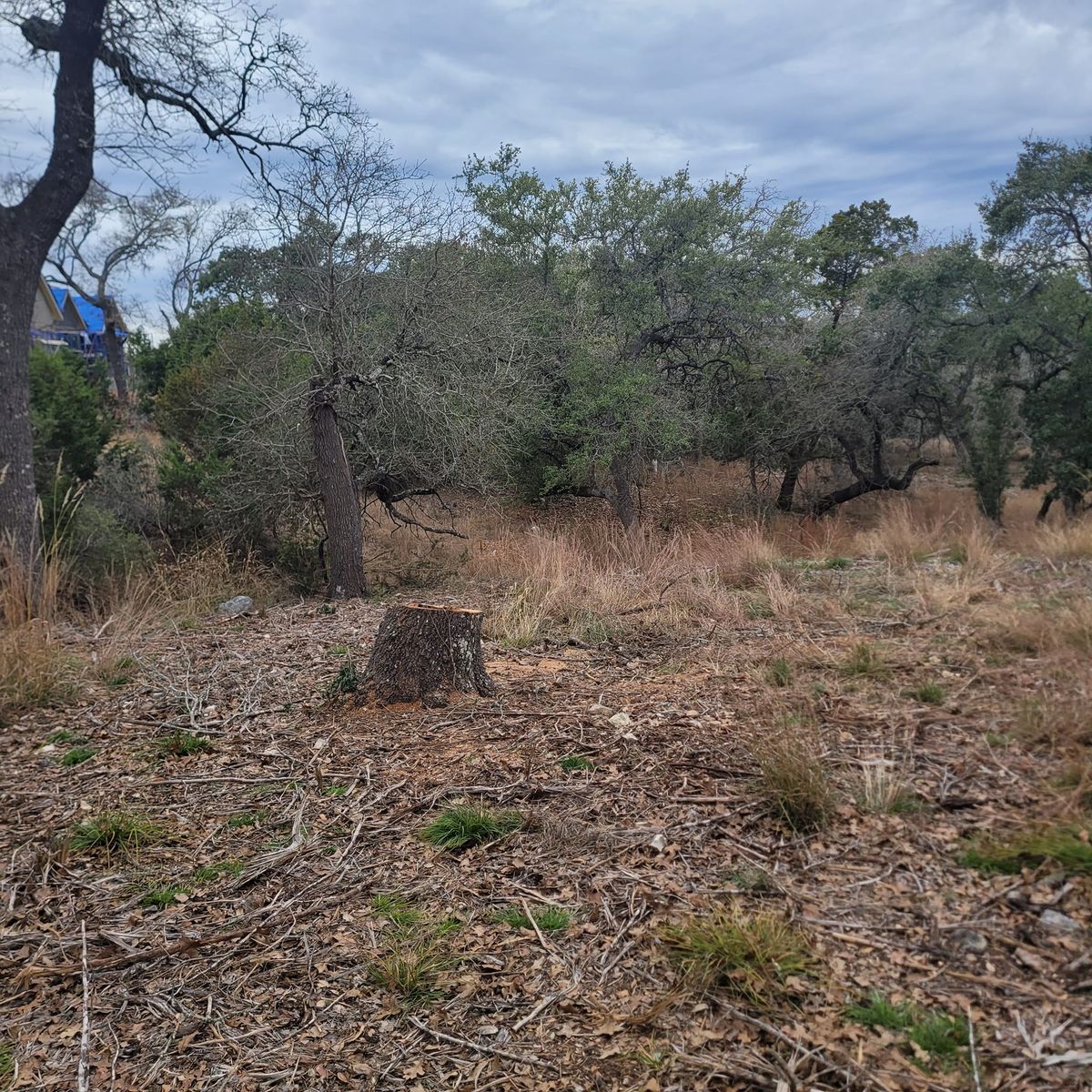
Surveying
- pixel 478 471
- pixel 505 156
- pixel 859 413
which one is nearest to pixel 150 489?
pixel 478 471

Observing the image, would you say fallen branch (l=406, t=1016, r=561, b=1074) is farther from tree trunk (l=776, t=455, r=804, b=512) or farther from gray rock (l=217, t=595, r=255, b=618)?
tree trunk (l=776, t=455, r=804, b=512)

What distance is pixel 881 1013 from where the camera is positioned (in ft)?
7.22

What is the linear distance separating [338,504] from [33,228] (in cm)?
395

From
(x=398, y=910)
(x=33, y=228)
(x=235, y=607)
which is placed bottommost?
(x=235, y=607)

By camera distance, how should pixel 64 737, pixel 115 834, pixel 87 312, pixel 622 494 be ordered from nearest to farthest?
1. pixel 115 834
2. pixel 64 737
3. pixel 622 494
4. pixel 87 312

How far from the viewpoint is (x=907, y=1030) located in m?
2.15

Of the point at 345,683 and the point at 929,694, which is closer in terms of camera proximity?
the point at 929,694

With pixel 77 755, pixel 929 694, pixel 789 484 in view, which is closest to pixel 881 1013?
pixel 929 694

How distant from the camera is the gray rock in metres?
8.45

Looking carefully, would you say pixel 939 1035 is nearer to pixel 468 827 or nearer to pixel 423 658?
pixel 468 827

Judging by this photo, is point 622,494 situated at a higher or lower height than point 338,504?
lower

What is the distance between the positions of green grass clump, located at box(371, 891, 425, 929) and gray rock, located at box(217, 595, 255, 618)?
5748 mm

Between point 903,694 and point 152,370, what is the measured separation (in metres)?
20.4

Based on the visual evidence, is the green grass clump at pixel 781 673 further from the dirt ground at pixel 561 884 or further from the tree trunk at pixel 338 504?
the tree trunk at pixel 338 504
